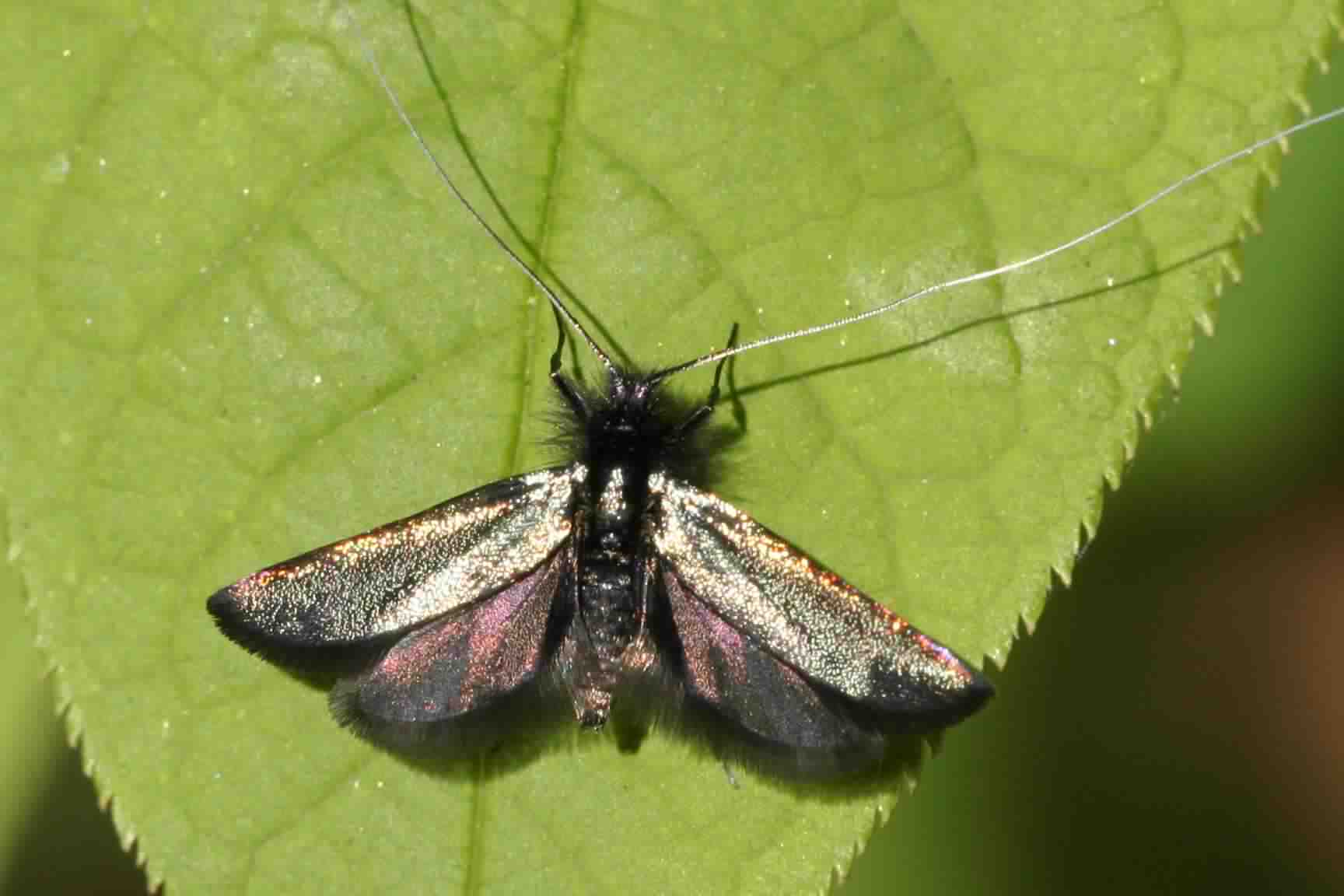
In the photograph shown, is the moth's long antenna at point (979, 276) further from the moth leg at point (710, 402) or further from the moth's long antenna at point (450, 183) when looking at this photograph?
the moth's long antenna at point (450, 183)

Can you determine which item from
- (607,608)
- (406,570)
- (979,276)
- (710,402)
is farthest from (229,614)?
(979,276)

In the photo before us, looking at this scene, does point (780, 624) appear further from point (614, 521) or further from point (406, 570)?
point (406, 570)

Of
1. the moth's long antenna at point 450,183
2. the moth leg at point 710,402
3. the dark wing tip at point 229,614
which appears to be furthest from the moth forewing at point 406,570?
the moth's long antenna at point 450,183

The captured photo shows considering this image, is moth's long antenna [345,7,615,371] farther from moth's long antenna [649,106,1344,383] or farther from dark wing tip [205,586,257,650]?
dark wing tip [205,586,257,650]

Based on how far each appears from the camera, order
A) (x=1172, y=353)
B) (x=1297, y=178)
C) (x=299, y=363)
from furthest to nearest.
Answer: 1. (x=1297, y=178)
2. (x=299, y=363)
3. (x=1172, y=353)

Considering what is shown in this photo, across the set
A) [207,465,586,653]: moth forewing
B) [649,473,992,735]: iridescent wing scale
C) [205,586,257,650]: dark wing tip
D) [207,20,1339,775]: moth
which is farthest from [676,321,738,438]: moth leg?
[205,586,257,650]: dark wing tip

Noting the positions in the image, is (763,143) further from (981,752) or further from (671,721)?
(981,752)

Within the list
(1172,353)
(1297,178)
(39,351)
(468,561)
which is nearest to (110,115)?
(39,351)
